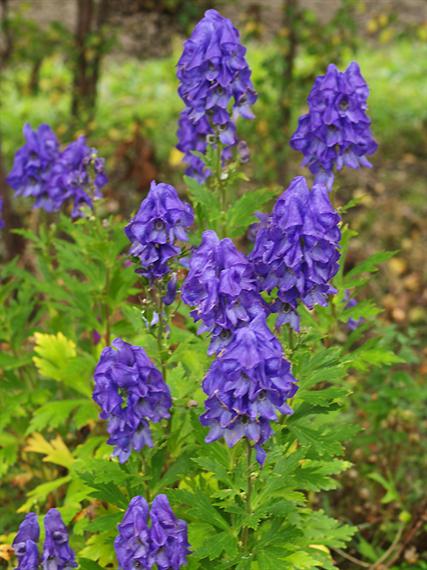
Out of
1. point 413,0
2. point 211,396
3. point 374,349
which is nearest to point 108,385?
point 211,396

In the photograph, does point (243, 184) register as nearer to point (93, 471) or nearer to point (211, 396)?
point (93, 471)

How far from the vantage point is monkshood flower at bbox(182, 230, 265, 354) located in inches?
87.2

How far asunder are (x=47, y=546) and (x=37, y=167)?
1.90m

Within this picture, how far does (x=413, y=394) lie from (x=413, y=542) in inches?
26.5

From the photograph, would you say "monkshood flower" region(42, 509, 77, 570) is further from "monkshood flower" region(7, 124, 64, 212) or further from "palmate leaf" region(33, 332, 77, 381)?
"monkshood flower" region(7, 124, 64, 212)

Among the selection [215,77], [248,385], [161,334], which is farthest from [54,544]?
[215,77]

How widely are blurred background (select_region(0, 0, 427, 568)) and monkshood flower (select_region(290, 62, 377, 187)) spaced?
3.89ft

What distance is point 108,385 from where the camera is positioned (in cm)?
243

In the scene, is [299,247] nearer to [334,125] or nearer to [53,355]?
[334,125]

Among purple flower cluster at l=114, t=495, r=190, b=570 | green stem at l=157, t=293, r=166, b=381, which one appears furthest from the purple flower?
green stem at l=157, t=293, r=166, b=381

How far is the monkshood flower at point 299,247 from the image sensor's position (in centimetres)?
232

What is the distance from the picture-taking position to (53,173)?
3.80 meters

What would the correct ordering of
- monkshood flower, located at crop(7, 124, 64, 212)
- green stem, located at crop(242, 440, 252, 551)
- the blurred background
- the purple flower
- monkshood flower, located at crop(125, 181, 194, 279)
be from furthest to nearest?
the blurred background, monkshood flower, located at crop(7, 124, 64, 212), monkshood flower, located at crop(125, 181, 194, 279), green stem, located at crop(242, 440, 252, 551), the purple flower

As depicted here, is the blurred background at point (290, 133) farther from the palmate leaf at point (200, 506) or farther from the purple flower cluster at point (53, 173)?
the purple flower cluster at point (53, 173)
